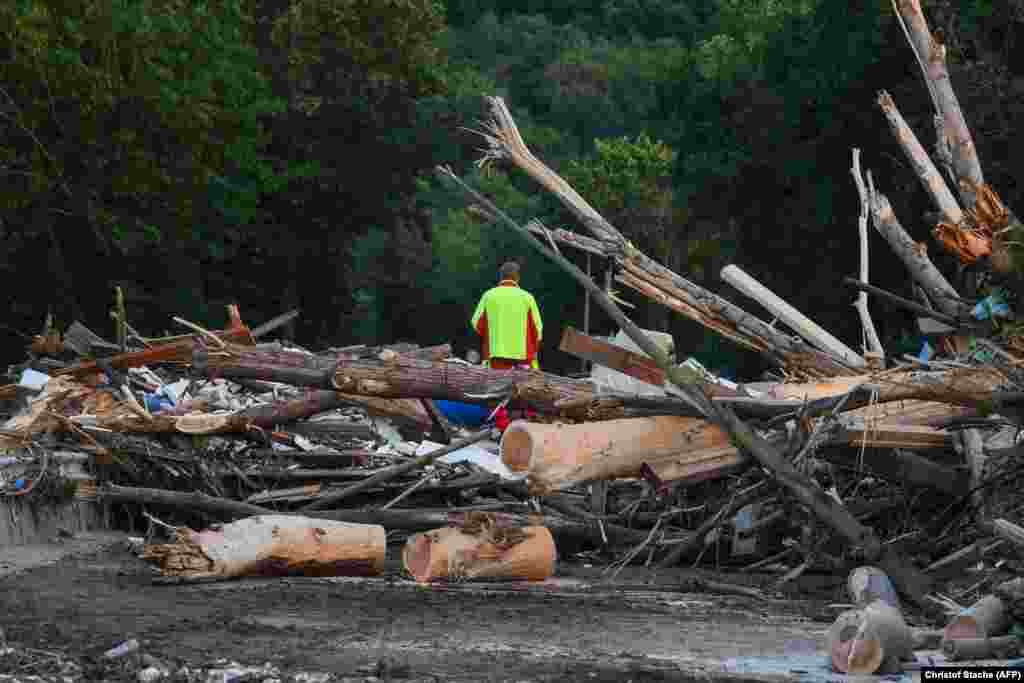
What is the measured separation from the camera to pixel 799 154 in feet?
124

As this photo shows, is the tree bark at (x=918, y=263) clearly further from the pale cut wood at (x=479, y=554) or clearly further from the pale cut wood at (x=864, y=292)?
the pale cut wood at (x=479, y=554)

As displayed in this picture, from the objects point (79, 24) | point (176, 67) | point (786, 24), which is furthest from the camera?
point (786, 24)

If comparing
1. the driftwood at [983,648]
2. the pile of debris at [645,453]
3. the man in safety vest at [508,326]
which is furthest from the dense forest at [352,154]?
the driftwood at [983,648]

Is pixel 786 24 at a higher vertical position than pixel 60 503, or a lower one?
higher

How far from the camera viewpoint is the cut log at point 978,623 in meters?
8.01

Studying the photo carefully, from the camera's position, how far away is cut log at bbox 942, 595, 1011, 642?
8.01 m

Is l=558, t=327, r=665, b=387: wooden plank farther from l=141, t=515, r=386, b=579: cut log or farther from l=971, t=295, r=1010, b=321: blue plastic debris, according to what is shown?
l=971, t=295, r=1010, b=321: blue plastic debris

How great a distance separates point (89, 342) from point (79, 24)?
1379 cm

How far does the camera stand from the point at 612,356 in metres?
10.4

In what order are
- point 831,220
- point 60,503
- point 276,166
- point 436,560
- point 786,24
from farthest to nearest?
point 276,166 → point 786,24 → point 831,220 → point 60,503 → point 436,560

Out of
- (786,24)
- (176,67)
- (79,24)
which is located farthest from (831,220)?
(79,24)

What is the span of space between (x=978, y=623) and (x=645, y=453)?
2.40 metres

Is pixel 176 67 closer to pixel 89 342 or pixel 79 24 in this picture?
pixel 79 24

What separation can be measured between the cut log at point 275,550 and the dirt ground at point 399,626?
103mm
